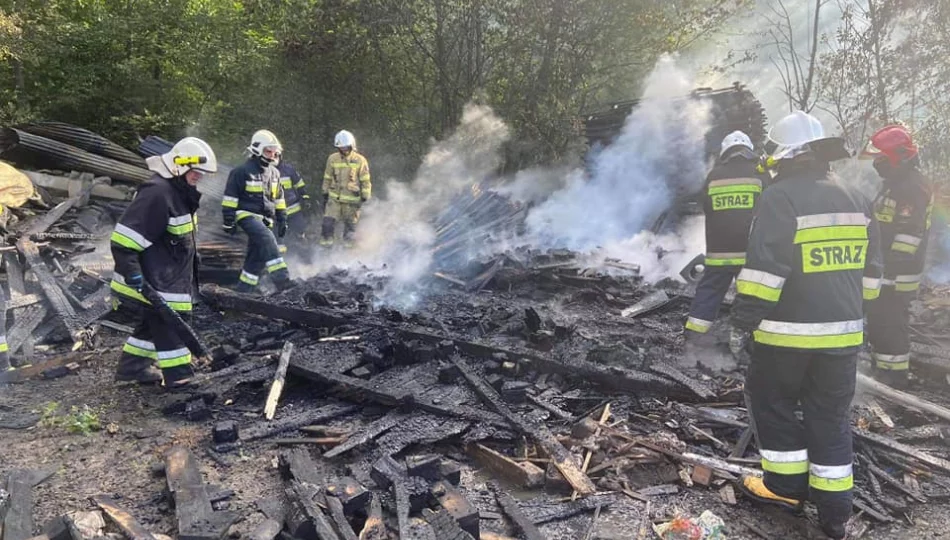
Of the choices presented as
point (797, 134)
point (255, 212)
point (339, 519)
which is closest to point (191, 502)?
point (339, 519)

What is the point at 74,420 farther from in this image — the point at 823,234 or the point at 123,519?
the point at 823,234

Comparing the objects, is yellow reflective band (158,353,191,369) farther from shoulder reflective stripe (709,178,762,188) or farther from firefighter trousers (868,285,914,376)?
firefighter trousers (868,285,914,376)

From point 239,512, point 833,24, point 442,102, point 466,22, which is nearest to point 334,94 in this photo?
point 442,102

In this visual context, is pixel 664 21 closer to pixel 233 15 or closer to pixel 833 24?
pixel 833 24

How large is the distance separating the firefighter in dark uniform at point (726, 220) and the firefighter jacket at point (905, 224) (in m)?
1.30

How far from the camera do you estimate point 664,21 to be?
14.8 meters

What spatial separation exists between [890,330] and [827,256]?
3.17 m

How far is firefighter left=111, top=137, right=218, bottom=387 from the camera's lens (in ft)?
16.3

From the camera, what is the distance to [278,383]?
523 cm

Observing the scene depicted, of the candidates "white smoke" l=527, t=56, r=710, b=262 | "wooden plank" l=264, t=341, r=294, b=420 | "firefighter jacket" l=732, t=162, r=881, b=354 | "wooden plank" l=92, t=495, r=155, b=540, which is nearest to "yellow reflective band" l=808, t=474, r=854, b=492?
"firefighter jacket" l=732, t=162, r=881, b=354

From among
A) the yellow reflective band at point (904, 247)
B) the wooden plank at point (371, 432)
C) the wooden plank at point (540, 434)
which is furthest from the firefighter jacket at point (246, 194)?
the yellow reflective band at point (904, 247)

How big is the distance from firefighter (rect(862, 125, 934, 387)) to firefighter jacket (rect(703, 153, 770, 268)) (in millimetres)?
1193

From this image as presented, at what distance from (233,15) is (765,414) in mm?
15991

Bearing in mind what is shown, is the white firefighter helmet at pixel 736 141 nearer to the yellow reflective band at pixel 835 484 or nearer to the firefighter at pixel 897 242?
the firefighter at pixel 897 242
